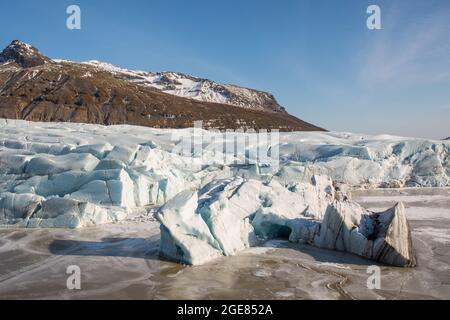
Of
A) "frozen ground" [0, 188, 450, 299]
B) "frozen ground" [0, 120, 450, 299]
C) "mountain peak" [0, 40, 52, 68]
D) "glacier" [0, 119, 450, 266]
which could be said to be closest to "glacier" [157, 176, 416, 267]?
"glacier" [0, 119, 450, 266]

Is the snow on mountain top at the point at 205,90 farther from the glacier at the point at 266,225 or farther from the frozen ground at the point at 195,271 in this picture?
the frozen ground at the point at 195,271

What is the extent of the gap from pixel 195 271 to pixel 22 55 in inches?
3604

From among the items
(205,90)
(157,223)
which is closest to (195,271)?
(157,223)

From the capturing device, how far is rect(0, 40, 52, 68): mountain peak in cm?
8512

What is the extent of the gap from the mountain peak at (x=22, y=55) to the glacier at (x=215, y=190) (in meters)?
69.4

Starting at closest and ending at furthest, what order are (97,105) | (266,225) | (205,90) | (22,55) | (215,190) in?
(266,225), (215,190), (97,105), (22,55), (205,90)

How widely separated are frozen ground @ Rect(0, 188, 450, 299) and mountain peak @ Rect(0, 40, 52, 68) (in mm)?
84696

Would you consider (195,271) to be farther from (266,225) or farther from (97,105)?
(97,105)

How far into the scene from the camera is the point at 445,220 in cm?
1214

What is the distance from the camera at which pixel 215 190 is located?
10.7m

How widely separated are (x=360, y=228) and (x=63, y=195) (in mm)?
8797
